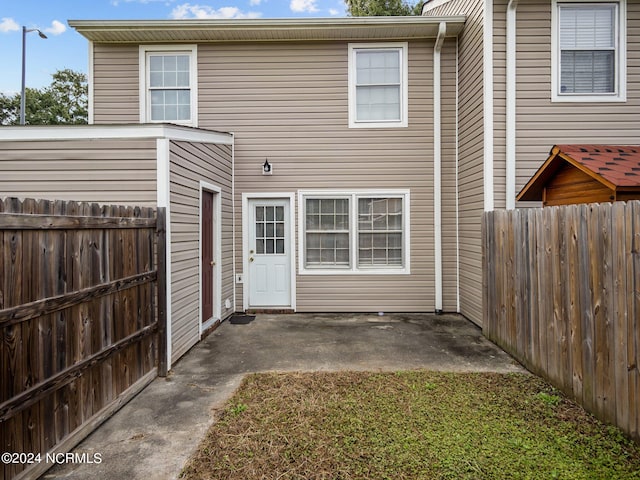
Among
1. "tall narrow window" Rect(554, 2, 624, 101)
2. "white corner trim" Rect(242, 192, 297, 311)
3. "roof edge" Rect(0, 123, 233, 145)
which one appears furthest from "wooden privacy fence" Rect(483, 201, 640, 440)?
"roof edge" Rect(0, 123, 233, 145)

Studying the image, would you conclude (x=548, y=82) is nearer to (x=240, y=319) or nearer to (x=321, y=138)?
(x=321, y=138)

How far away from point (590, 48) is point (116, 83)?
771 centimetres

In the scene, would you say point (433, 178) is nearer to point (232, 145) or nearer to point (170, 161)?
point (232, 145)

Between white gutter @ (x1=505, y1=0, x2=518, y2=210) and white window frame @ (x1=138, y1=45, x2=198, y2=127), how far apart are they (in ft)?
16.7

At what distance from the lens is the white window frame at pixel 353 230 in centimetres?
642

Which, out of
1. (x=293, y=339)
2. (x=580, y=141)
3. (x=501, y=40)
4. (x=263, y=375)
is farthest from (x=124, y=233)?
(x=580, y=141)

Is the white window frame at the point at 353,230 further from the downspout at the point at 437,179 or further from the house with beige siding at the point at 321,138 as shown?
the downspout at the point at 437,179

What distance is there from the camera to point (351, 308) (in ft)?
21.2

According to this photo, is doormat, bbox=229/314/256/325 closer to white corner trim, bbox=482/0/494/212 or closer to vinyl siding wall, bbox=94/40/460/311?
vinyl siding wall, bbox=94/40/460/311

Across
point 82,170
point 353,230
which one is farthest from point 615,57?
point 82,170

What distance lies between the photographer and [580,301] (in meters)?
3.07

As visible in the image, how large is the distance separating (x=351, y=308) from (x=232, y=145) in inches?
141

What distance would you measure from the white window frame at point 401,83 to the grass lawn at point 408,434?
14.6 ft

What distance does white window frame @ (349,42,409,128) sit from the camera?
6.35 m
